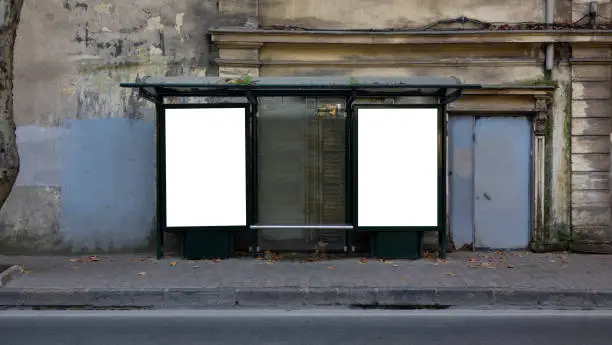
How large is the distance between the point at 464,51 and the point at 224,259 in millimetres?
5200

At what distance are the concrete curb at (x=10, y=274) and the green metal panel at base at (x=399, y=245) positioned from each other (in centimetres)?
507

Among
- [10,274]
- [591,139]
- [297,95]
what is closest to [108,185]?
[10,274]

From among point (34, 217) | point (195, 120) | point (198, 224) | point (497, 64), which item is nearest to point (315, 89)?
point (195, 120)

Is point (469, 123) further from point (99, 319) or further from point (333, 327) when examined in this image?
point (99, 319)

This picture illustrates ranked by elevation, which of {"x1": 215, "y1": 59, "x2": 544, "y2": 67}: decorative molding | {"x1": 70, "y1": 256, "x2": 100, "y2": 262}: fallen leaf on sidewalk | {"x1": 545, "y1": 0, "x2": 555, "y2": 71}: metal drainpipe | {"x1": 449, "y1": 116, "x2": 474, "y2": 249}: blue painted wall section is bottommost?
{"x1": 70, "y1": 256, "x2": 100, "y2": 262}: fallen leaf on sidewalk

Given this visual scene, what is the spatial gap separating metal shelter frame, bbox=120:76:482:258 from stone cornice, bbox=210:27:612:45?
1028mm

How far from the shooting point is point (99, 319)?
6.42 meters

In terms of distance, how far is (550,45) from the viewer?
995 centimetres

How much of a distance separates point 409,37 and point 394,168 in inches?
91.2

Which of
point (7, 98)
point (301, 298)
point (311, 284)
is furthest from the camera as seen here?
point (7, 98)

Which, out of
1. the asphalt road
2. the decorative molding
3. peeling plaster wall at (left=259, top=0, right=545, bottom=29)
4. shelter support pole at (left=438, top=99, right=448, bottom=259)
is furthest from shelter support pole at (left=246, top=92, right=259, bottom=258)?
shelter support pole at (left=438, top=99, right=448, bottom=259)

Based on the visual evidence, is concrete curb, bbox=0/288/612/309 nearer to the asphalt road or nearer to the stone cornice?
the asphalt road

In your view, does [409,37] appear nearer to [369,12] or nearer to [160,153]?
[369,12]

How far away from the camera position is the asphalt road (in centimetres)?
563
